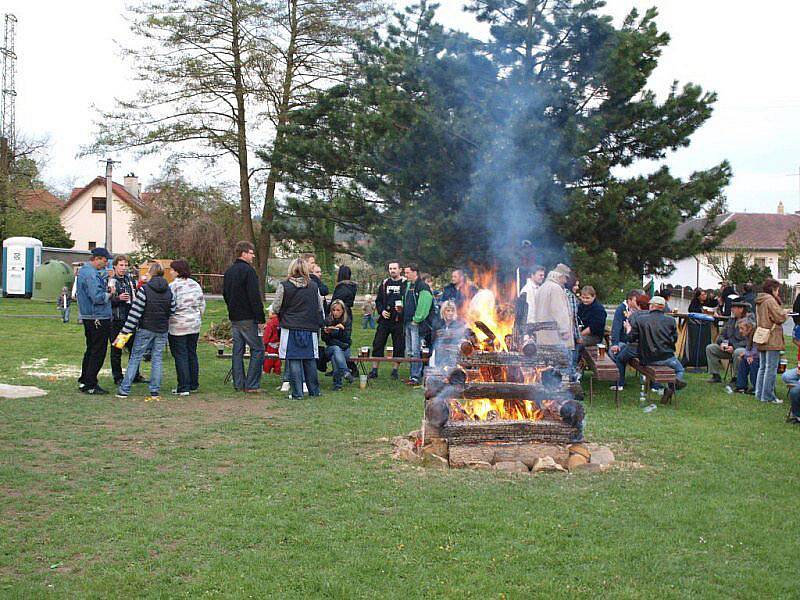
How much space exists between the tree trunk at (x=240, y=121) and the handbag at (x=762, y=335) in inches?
775

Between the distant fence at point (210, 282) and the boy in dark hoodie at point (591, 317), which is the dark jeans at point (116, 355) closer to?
the boy in dark hoodie at point (591, 317)

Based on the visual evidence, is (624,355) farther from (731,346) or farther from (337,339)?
(337,339)

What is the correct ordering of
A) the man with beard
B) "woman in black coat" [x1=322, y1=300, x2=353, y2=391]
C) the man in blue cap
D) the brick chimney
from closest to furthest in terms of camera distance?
the man in blue cap < "woman in black coat" [x1=322, y1=300, x2=353, y2=391] < the man with beard < the brick chimney

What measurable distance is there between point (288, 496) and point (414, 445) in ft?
6.45

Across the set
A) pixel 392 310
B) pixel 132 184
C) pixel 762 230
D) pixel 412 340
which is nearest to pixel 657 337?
pixel 412 340

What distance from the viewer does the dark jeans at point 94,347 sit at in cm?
1140

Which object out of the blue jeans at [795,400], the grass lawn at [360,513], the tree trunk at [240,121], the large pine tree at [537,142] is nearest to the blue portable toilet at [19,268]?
the tree trunk at [240,121]

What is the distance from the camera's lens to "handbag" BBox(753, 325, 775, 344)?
452 inches

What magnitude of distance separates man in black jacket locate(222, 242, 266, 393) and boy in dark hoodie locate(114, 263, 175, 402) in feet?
2.89

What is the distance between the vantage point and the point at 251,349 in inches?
475

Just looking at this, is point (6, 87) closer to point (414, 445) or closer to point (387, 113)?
point (387, 113)

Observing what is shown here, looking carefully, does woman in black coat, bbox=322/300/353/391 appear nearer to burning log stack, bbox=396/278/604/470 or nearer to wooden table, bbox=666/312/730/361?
burning log stack, bbox=396/278/604/470

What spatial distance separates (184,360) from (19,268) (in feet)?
89.0

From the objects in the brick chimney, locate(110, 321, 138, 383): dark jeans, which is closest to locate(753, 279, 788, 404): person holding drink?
locate(110, 321, 138, 383): dark jeans
